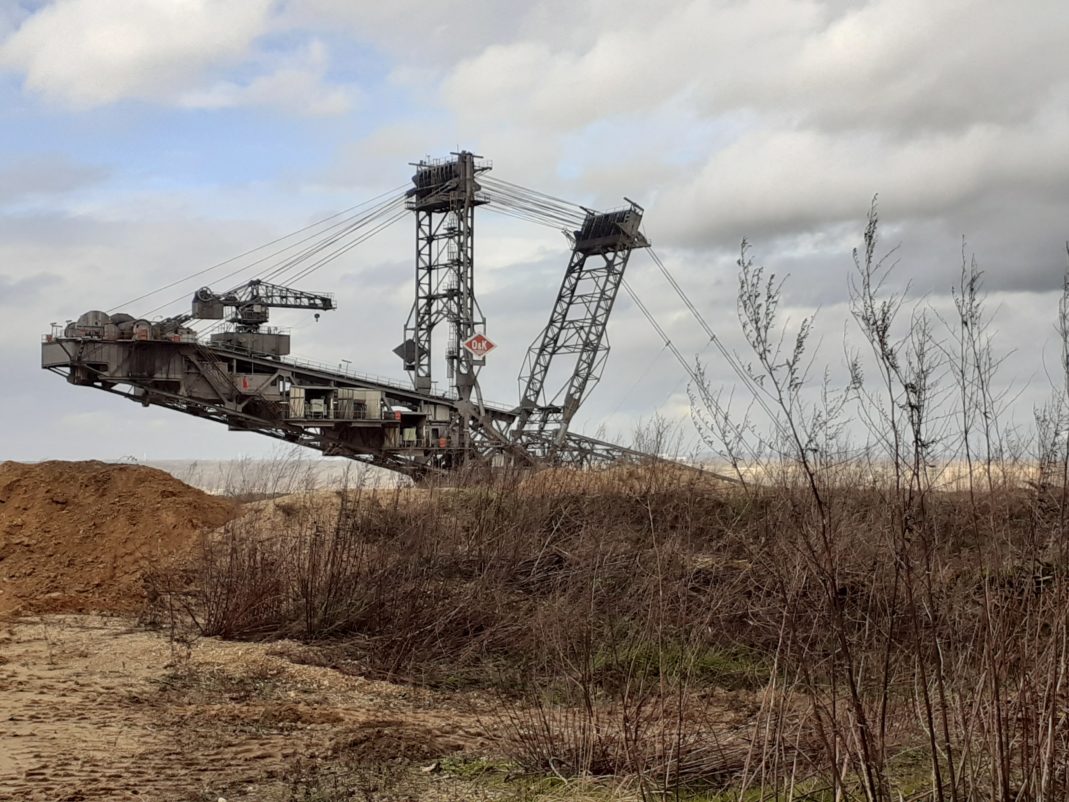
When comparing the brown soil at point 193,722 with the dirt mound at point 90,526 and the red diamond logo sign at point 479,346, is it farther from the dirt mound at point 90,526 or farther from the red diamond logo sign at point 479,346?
the red diamond logo sign at point 479,346

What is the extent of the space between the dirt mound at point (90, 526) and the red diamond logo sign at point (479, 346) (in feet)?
42.5

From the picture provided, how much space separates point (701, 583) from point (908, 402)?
7747 millimetres

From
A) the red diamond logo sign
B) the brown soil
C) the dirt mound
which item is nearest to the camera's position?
the brown soil

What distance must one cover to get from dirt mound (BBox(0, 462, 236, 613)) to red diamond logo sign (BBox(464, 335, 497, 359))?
13.0 metres

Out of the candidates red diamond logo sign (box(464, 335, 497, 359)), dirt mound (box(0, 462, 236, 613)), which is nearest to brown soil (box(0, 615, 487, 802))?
dirt mound (box(0, 462, 236, 613))

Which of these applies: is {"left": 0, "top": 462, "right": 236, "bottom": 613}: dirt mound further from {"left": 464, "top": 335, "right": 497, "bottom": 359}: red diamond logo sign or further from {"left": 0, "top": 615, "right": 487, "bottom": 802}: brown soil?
{"left": 464, "top": 335, "right": 497, "bottom": 359}: red diamond logo sign

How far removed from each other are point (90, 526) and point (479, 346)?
15577 mm

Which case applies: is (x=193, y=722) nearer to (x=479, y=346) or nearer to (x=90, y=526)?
(x=90, y=526)

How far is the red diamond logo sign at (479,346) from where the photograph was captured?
2995cm

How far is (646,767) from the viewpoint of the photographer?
523 centimetres

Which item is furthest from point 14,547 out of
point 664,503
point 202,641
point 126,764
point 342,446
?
point 342,446

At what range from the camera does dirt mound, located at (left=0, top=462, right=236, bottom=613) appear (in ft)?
45.1

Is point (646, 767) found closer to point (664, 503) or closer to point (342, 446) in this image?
point (664, 503)

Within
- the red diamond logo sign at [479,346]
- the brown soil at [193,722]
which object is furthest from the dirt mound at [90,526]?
the red diamond logo sign at [479,346]
